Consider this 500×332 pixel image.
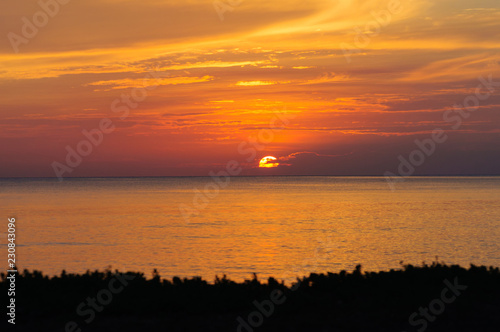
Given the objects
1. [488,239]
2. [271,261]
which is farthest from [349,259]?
[488,239]

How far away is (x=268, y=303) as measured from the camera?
11734 mm

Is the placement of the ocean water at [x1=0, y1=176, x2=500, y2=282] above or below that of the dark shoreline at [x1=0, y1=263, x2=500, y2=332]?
above

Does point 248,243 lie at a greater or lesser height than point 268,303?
greater

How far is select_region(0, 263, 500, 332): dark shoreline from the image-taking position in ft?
35.0

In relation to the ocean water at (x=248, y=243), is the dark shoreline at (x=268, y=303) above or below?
below

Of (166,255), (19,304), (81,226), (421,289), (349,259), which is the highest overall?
(81,226)

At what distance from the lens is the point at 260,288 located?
40.6 feet

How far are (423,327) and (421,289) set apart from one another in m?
1.63

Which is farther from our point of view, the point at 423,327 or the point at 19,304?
the point at 19,304

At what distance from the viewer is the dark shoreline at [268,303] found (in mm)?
10680

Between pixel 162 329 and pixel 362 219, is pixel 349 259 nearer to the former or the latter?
pixel 162 329

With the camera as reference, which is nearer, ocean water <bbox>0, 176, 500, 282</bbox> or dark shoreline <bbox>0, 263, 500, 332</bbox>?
dark shoreline <bbox>0, 263, 500, 332</bbox>

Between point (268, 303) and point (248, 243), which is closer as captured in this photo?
point (268, 303)

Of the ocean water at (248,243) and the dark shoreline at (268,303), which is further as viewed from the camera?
the ocean water at (248,243)
